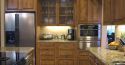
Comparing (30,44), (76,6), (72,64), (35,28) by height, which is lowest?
(72,64)

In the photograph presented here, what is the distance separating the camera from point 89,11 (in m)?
6.40

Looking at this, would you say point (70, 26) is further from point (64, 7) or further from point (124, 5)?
point (124, 5)

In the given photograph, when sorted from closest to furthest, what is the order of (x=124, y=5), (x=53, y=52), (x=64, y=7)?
1. (x=124, y=5)
2. (x=53, y=52)
3. (x=64, y=7)

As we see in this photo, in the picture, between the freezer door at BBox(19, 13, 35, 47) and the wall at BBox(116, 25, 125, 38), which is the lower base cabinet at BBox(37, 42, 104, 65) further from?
the wall at BBox(116, 25, 125, 38)

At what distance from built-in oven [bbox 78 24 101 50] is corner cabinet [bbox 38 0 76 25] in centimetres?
42

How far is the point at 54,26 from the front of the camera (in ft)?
22.5

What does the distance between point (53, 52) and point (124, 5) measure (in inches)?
141

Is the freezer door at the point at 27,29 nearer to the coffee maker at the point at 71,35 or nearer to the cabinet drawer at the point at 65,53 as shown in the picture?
the cabinet drawer at the point at 65,53

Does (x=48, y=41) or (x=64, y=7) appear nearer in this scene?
(x=48, y=41)

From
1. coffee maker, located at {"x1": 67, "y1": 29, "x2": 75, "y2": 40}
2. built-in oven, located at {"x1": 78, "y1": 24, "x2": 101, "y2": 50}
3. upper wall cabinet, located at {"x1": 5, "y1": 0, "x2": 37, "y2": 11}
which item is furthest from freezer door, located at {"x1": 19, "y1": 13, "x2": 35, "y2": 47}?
built-in oven, located at {"x1": 78, "y1": 24, "x2": 101, "y2": 50}

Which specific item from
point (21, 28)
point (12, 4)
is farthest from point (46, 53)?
point (12, 4)

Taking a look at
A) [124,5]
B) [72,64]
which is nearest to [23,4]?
[72,64]

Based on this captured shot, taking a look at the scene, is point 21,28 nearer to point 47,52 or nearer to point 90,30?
point 47,52

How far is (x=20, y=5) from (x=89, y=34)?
214 centimetres
